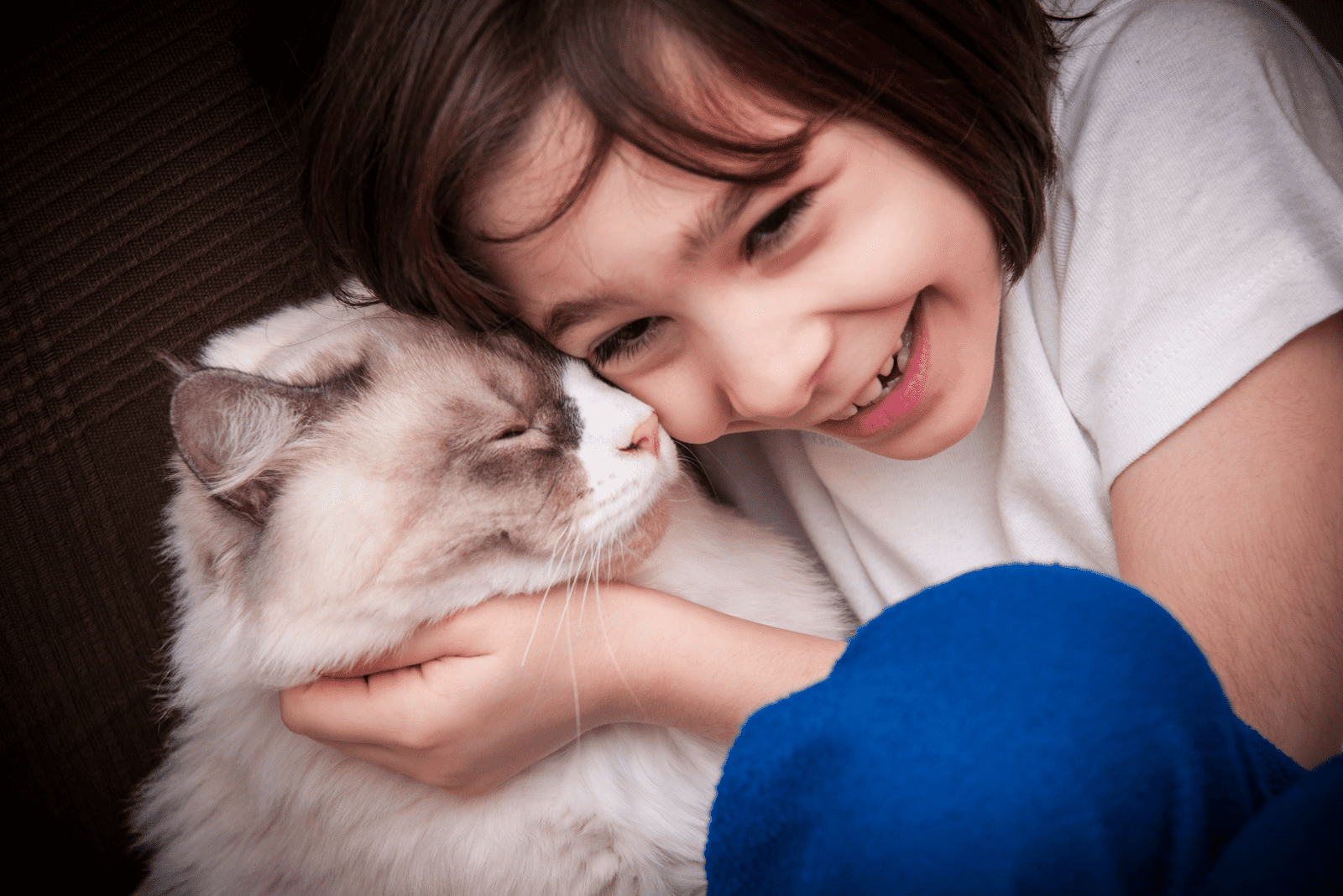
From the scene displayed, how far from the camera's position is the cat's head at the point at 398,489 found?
0.88m

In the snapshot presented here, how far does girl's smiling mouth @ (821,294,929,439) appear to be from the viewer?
3.02 ft

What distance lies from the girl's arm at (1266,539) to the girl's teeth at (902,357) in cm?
28

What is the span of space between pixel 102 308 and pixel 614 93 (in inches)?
35.1

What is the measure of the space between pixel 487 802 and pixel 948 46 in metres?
0.96

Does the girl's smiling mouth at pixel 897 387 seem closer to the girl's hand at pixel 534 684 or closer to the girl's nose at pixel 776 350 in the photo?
the girl's nose at pixel 776 350

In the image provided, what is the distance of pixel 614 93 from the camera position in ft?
2.27

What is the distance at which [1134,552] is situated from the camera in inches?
34.0

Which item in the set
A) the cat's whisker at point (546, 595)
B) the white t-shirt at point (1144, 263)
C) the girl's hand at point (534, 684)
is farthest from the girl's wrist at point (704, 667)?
the white t-shirt at point (1144, 263)

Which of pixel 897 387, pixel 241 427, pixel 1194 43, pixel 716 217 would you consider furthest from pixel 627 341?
pixel 1194 43

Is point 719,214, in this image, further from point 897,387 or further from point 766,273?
point 897,387

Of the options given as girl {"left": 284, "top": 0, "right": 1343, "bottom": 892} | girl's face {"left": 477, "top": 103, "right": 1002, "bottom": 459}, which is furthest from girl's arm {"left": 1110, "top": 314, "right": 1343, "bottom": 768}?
girl's face {"left": 477, "top": 103, "right": 1002, "bottom": 459}

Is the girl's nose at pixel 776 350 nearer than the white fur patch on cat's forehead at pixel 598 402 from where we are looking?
Yes

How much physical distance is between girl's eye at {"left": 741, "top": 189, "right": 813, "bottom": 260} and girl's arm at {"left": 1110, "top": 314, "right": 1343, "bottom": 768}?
0.47m

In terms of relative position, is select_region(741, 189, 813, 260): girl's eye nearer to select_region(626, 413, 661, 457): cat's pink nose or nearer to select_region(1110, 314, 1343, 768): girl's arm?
select_region(626, 413, 661, 457): cat's pink nose
